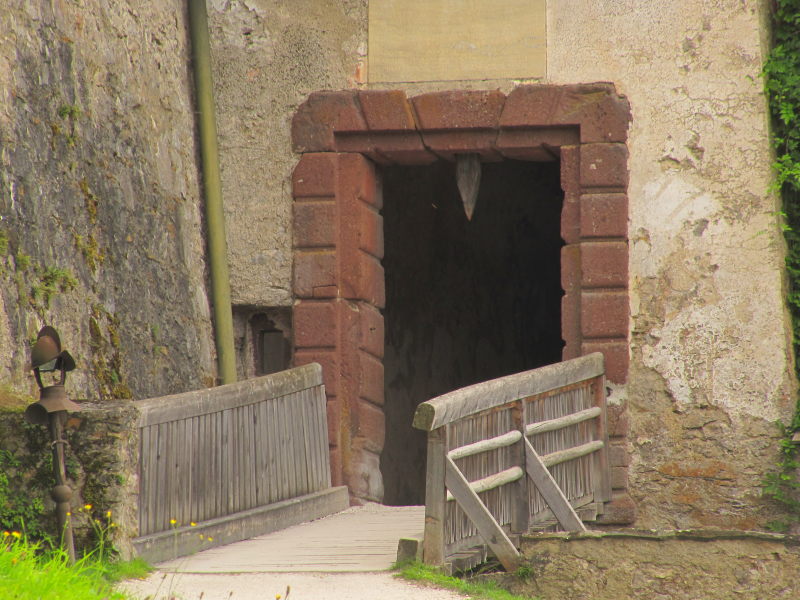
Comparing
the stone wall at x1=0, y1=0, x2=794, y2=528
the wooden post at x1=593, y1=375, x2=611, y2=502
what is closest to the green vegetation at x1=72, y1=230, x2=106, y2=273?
the stone wall at x1=0, y1=0, x2=794, y2=528

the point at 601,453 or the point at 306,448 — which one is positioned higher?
the point at 306,448

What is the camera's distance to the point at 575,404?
6949 mm

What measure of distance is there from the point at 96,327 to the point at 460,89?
276cm

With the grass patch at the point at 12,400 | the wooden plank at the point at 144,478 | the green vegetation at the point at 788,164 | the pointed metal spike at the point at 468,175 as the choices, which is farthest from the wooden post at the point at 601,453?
the grass patch at the point at 12,400

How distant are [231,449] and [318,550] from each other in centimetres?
73

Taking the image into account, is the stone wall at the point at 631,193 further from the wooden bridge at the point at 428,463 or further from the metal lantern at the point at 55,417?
the metal lantern at the point at 55,417

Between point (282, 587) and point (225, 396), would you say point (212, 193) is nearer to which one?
point (225, 396)

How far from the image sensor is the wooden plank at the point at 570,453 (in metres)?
6.36

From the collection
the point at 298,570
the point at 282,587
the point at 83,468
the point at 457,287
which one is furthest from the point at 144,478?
the point at 457,287

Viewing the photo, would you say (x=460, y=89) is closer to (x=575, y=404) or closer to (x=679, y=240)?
(x=679, y=240)

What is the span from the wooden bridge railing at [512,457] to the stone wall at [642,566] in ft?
0.55

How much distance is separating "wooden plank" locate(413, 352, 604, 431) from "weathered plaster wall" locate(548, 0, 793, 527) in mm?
531

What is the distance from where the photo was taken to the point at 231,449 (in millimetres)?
6016

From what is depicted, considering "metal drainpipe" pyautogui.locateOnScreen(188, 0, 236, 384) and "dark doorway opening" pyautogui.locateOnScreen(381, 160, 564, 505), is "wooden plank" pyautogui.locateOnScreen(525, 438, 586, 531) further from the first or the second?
"dark doorway opening" pyautogui.locateOnScreen(381, 160, 564, 505)
